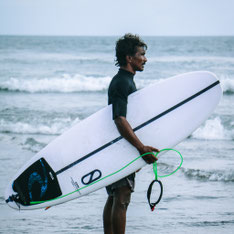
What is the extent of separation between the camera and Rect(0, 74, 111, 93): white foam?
16.3 metres

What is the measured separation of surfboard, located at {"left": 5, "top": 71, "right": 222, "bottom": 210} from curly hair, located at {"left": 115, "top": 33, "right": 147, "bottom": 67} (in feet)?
1.06

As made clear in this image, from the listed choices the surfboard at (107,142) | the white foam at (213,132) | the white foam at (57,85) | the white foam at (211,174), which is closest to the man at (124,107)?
the surfboard at (107,142)

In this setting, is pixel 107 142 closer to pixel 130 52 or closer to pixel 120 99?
pixel 120 99

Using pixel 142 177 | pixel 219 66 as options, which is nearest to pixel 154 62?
pixel 219 66

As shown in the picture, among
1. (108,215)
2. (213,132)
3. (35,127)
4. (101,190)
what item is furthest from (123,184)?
(35,127)

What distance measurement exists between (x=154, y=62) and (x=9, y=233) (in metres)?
20.3

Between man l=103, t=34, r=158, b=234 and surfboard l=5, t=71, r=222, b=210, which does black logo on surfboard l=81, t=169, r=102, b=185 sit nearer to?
surfboard l=5, t=71, r=222, b=210

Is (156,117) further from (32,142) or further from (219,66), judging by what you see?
(219,66)

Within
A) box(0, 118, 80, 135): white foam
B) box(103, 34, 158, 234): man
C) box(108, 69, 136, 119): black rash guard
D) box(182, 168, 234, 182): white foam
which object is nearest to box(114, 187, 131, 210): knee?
box(103, 34, 158, 234): man

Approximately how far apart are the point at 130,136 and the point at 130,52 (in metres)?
0.51

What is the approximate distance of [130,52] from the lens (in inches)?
108

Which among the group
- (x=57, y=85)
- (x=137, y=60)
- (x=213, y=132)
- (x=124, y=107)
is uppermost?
(x=137, y=60)

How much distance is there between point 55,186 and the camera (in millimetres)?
3094

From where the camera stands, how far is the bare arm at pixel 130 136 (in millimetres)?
2605
